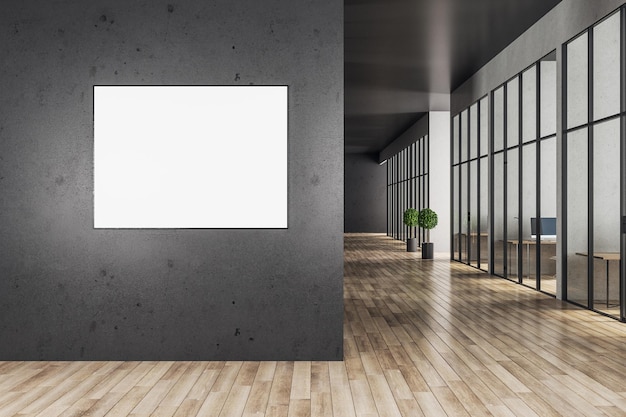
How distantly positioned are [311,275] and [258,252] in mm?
474

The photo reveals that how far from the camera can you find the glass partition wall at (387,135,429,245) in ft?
66.7

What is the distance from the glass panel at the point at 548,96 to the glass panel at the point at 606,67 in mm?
1446

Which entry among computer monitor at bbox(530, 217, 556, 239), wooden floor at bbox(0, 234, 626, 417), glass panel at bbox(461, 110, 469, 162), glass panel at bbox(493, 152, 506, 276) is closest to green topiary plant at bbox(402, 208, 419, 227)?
glass panel at bbox(461, 110, 469, 162)

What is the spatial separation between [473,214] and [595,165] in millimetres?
5792

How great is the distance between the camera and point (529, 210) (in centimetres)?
1060

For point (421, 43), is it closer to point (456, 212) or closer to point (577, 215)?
point (577, 215)

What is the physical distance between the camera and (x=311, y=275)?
5672 mm

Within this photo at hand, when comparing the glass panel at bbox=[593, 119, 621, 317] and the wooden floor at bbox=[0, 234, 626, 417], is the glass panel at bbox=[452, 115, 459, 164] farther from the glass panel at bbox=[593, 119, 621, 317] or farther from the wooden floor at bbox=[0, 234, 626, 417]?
the wooden floor at bbox=[0, 234, 626, 417]

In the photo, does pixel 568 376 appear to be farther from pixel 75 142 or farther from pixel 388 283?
pixel 388 283

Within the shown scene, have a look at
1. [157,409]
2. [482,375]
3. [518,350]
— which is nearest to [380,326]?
[518,350]

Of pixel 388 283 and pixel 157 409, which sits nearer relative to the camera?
pixel 157 409

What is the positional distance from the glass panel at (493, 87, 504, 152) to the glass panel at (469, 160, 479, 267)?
140cm

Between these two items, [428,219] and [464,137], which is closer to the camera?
[464,137]

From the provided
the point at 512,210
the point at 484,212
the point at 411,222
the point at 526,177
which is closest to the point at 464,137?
the point at 484,212
